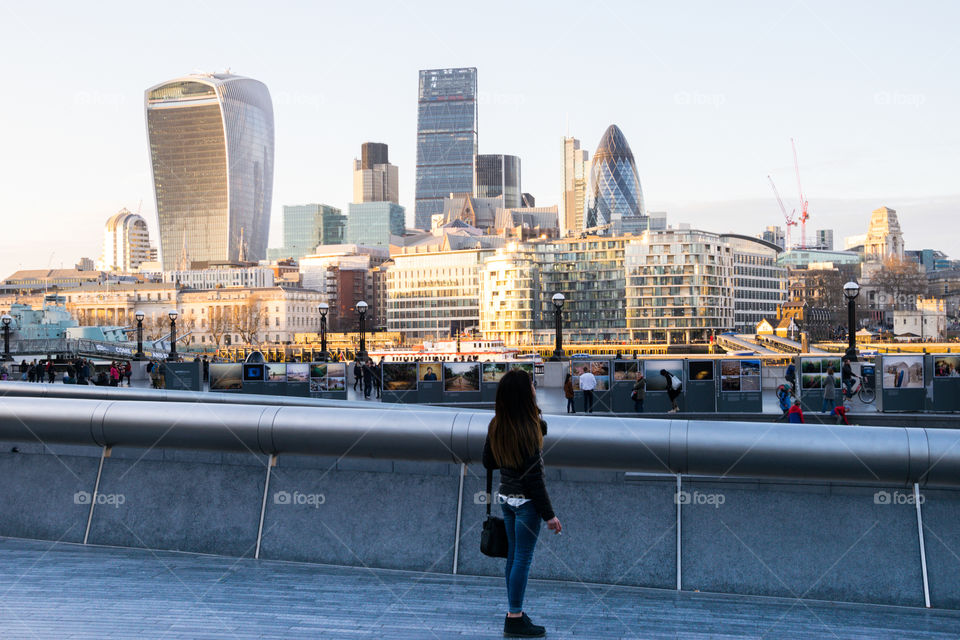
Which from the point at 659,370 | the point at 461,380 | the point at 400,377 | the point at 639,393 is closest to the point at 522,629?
the point at 639,393

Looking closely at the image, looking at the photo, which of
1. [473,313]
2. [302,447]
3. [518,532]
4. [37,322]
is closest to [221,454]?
[302,447]

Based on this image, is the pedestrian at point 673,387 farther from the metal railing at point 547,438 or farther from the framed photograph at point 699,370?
the metal railing at point 547,438

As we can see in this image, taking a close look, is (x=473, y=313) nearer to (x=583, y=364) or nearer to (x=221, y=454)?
(x=583, y=364)

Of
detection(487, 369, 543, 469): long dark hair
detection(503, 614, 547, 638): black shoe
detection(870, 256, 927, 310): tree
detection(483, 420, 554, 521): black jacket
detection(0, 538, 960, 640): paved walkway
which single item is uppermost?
detection(870, 256, 927, 310): tree

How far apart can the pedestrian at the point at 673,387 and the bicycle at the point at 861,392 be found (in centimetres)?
372

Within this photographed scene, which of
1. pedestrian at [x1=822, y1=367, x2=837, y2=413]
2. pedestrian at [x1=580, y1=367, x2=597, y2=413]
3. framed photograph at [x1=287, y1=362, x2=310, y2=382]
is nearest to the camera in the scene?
pedestrian at [x1=822, y1=367, x2=837, y2=413]

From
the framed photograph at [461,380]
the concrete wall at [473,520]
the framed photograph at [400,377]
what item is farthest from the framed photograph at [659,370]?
the concrete wall at [473,520]

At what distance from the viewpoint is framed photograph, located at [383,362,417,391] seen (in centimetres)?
2494

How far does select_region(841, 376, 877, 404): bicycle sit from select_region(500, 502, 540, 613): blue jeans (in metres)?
17.4

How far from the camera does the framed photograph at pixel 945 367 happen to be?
20.6 meters

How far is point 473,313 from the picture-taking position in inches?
7185

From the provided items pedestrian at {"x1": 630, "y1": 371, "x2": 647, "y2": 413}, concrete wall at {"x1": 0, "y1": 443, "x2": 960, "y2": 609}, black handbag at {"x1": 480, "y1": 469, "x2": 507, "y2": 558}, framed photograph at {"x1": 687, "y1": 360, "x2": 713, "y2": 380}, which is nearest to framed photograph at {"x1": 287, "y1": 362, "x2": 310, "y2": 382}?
pedestrian at {"x1": 630, "y1": 371, "x2": 647, "y2": 413}

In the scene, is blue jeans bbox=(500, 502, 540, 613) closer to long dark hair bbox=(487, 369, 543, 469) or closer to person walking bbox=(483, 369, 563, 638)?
person walking bbox=(483, 369, 563, 638)

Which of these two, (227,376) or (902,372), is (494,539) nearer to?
(902,372)
